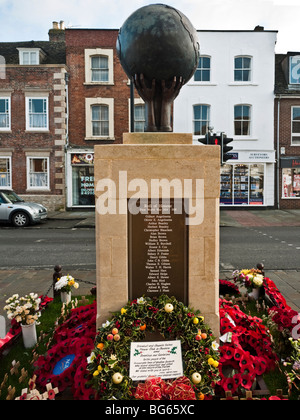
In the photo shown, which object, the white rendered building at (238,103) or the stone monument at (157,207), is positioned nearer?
the stone monument at (157,207)

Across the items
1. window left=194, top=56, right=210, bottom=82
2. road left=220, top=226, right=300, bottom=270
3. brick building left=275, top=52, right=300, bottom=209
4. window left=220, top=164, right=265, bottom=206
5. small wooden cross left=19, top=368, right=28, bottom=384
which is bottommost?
small wooden cross left=19, top=368, right=28, bottom=384

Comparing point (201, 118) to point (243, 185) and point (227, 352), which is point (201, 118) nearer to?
point (243, 185)

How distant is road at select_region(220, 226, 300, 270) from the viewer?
28.2 ft

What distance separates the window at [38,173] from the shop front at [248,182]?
10.9 m

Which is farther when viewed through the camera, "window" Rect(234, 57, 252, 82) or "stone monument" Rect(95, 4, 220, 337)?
"window" Rect(234, 57, 252, 82)

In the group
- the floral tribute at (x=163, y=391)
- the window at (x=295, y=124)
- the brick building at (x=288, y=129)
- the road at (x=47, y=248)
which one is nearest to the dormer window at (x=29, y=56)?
the road at (x=47, y=248)

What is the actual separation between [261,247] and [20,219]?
1068 centimetres

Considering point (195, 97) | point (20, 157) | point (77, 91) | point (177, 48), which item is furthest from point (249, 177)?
point (177, 48)

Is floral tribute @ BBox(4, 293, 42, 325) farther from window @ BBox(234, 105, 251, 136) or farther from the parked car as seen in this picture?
window @ BBox(234, 105, 251, 136)

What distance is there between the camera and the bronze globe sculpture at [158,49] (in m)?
3.37

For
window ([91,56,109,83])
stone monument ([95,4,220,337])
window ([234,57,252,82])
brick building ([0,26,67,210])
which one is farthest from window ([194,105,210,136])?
stone monument ([95,4,220,337])

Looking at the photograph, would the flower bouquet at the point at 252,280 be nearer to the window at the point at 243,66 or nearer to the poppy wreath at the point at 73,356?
the poppy wreath at the point at 73,356

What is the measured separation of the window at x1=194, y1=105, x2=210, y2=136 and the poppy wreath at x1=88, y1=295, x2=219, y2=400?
752 inches

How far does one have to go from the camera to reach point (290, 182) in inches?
849
